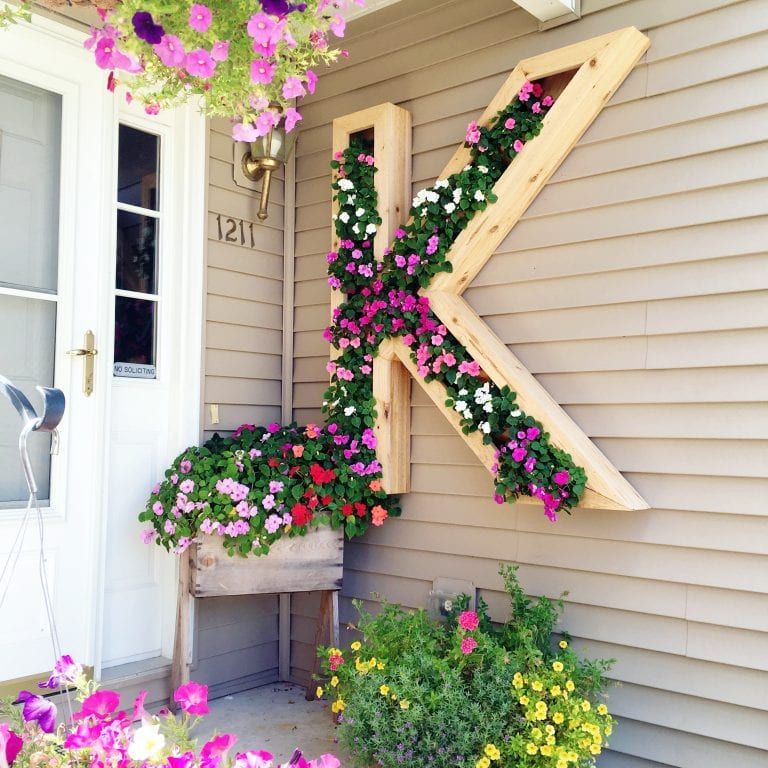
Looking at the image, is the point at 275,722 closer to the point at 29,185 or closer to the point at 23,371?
the point at 23,371

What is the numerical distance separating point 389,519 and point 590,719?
3.59 feet

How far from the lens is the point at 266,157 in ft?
10.4

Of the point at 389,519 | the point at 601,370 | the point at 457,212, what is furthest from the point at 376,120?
the point at 389,519

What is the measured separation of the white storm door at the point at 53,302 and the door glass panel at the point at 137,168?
0.48 feet

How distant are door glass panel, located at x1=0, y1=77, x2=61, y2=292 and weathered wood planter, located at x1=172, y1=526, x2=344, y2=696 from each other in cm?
108

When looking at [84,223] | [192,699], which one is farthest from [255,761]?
[84,223]

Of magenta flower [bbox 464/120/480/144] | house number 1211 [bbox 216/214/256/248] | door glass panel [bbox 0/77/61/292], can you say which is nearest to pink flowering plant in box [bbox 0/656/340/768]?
door glass panel [bbox 0/77/61/292]

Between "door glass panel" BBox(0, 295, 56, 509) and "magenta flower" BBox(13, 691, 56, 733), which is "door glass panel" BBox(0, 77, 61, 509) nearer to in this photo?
"door glass panel" BBox(0, 295, 56, 509)

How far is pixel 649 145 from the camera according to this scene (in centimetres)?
239

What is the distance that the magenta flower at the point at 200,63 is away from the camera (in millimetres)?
1470

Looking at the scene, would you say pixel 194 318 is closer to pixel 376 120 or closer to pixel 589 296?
pixel 376 120

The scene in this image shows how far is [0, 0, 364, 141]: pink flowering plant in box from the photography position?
55.9 inches

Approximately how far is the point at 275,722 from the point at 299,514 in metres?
0.78

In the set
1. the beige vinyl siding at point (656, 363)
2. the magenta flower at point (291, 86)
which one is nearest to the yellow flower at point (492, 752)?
the beige vinyl siding at point (656, 363)
